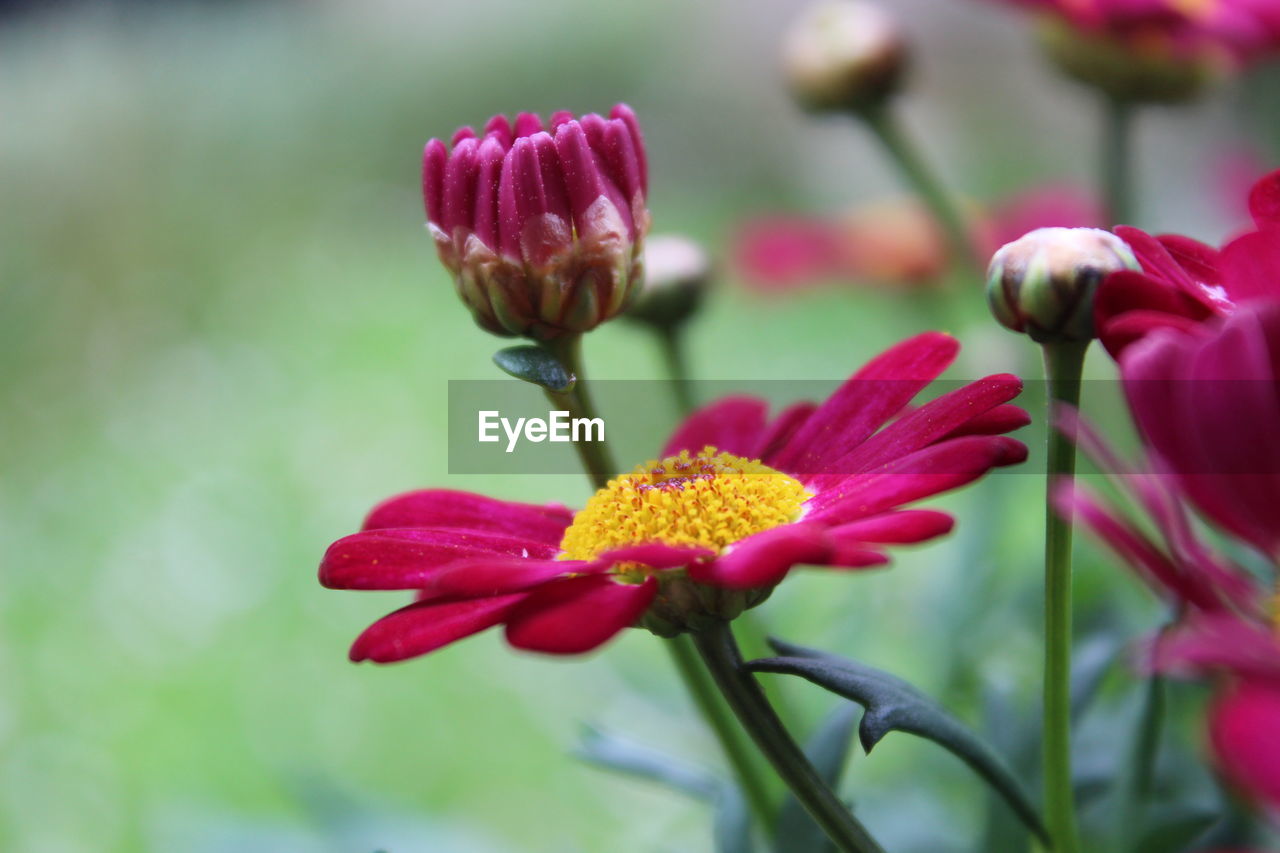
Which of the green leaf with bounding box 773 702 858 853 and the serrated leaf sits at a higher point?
the green leaf with bounding box 773 702 858 853

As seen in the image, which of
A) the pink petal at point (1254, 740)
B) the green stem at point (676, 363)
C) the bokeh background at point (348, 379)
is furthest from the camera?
the bokeh background at point (348, 379)

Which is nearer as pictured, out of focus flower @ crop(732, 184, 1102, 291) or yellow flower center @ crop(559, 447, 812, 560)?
yellow flower center @ crop(559, 447, 812, 560)

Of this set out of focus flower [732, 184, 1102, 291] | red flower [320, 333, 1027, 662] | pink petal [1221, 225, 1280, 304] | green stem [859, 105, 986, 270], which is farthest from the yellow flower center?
out of focus flower [732, 184, 1102, 291]

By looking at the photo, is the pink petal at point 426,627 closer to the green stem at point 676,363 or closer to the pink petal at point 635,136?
the pink petal at point 635,136

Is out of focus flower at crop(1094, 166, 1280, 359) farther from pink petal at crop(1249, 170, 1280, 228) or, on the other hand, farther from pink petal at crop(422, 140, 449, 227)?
pink petal at crop(422, 140, 449, 227)

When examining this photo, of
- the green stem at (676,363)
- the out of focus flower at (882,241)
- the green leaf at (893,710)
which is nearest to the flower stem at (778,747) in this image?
the green leaf at (893,710)

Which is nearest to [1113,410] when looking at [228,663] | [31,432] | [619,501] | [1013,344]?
[1013,344]

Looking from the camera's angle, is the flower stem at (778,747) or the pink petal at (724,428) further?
the pink petal at (724,428)
